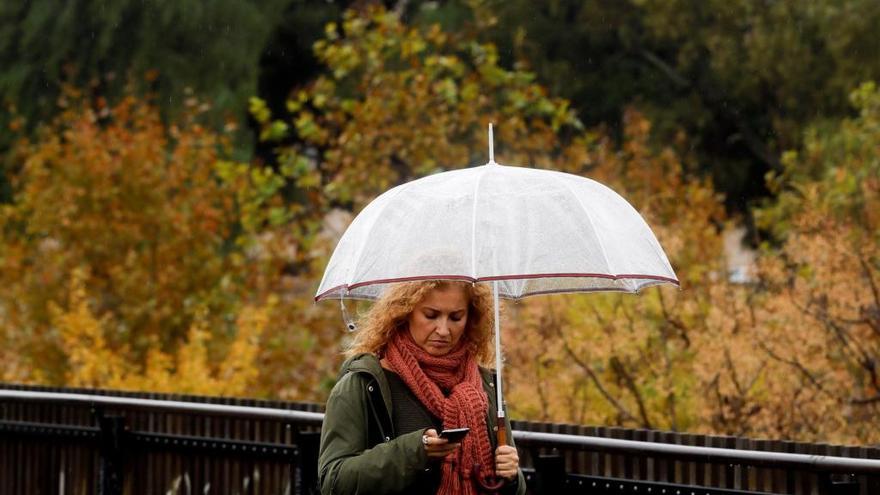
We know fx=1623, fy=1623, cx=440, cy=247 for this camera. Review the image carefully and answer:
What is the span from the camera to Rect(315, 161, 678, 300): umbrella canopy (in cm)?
449

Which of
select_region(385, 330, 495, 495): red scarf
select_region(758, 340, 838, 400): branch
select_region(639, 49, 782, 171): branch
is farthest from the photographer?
select_region(639, 49, 782, 171): branch

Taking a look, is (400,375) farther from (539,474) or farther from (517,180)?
(539,474)

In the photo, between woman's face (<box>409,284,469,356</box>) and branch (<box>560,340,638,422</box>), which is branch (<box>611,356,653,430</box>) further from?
woman's face (<box>409,284,469,356</box>)

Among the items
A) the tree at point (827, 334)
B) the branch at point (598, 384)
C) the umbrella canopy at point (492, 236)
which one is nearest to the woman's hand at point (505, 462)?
the umbrella canopy at point (492, 236)

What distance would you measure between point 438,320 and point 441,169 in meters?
14.3

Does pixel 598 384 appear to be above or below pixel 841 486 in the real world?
above

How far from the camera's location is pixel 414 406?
14.4 feet

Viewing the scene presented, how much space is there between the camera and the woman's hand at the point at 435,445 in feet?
13.7

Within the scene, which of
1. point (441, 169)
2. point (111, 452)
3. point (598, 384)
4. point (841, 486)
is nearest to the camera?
point (841, 486)

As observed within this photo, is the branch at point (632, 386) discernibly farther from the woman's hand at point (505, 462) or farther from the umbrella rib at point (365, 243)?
the woman's hand at point (505, 462)

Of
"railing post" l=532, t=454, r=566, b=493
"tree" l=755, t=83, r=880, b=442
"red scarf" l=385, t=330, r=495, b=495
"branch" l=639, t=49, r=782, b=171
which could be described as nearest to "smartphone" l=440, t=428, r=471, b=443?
"red scarf" l=385, t=330, r=495, b=495

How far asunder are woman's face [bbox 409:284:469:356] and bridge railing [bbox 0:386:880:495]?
1.82 metres

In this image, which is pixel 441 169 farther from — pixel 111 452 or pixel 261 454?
pixel 261 454

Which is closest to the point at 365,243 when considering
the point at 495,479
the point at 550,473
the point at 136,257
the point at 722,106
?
the point at 495,479
